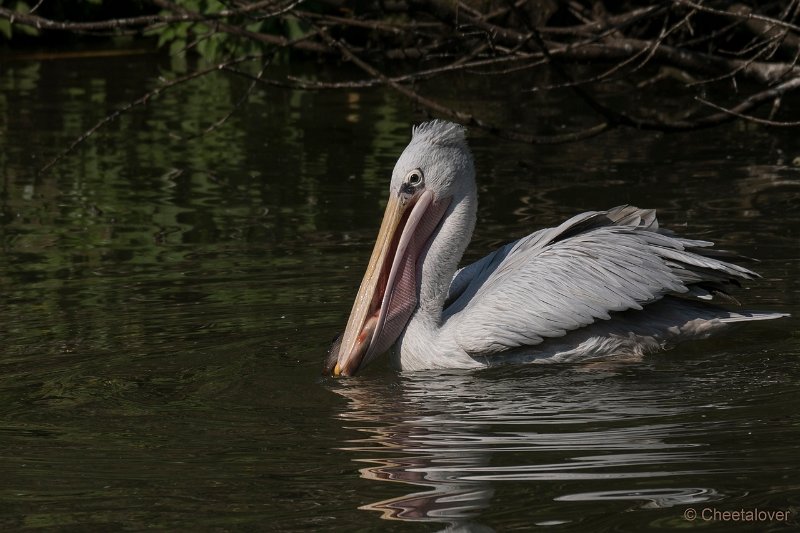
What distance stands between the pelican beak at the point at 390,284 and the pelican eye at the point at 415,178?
4 cm

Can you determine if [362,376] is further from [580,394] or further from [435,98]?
[435,98]

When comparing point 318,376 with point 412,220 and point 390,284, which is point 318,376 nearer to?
point 390,284

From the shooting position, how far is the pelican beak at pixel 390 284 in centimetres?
570

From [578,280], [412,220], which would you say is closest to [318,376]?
[412,220]

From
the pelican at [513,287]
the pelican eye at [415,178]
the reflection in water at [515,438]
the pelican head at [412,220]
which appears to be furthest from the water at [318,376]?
the pelican eye at [415,178]

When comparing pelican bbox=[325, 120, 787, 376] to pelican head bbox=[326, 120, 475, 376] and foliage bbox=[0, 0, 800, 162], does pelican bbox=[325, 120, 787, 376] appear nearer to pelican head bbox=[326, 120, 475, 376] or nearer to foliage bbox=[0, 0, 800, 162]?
pelican head bbox=[326, 120, 475, 376]

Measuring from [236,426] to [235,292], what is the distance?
6.80 feet

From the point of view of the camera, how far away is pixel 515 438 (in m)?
4.61

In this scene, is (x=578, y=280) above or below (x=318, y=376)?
above

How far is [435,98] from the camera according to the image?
517 inches

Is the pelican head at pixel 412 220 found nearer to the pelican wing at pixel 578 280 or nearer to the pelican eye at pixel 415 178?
the pelican eye at pixel 415 178

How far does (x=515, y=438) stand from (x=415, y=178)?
5.63ft

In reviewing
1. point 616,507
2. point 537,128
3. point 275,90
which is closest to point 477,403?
point 616,507

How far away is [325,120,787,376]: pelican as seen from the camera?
569 centimetres
